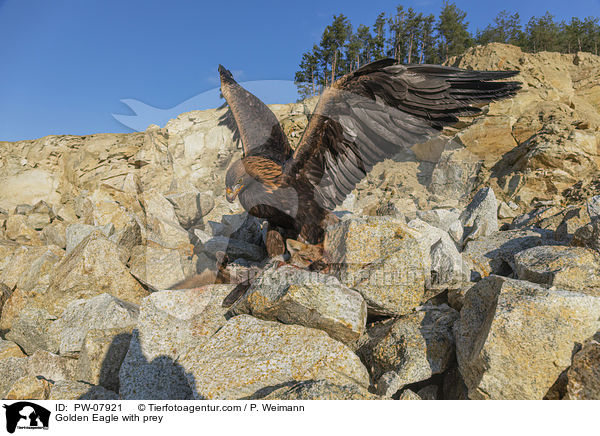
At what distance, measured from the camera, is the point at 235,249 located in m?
4.87

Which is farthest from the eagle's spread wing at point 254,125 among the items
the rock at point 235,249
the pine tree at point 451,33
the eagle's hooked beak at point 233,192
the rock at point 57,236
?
the pine tree at point 451,33

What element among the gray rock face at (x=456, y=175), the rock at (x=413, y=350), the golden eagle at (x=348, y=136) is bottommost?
the rock at (x=413, y=350)

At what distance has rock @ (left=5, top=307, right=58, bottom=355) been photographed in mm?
3977

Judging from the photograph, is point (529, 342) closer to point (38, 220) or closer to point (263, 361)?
point (263, 361)

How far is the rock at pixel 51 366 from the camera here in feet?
10.4

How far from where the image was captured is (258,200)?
3.77 meters

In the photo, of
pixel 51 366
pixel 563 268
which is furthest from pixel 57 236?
pixel 563 268

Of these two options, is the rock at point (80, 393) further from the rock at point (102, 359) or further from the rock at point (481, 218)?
the rock at point (481, 218)

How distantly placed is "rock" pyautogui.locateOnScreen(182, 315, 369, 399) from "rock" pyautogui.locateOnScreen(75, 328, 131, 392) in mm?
933

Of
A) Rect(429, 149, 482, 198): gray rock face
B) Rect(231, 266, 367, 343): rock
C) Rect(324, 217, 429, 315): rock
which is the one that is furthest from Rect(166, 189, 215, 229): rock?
Rect(429, 149, 482, 198): gray rock face
